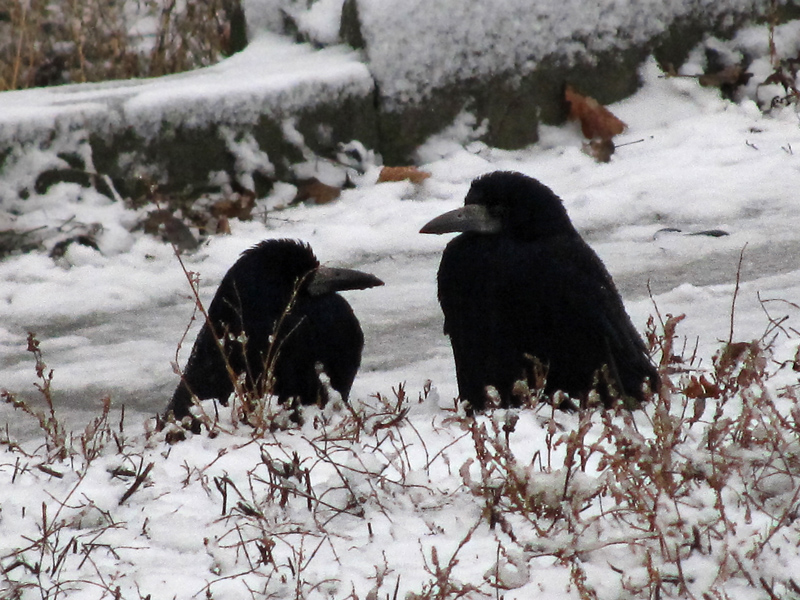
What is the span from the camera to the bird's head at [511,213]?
4145mm

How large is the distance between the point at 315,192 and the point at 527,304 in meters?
3.22

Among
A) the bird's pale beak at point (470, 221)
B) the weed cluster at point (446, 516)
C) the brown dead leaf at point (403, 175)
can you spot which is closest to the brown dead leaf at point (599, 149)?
the brown dead leaf at point (403, 175)

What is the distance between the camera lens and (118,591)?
2.46m

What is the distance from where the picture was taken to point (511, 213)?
13.7 ft

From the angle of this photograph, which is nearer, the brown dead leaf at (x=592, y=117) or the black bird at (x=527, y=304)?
the black bird at (x=527, y=304)

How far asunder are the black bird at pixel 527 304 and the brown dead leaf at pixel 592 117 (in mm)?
3389

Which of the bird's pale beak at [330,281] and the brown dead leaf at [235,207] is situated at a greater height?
the bird's pale beak at [330,281]

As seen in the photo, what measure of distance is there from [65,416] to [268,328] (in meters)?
0.83

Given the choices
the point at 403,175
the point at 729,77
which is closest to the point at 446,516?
the point at 403,175

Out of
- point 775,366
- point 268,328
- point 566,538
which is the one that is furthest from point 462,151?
point 566,538

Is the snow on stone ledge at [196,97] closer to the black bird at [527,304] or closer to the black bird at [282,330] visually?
the black bird at [282,330]

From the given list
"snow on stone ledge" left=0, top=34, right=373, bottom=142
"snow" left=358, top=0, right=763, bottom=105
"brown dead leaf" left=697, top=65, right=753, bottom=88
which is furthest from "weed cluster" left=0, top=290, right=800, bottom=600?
"brown dead leaf" left=697, top=65, right=753, bottom=88

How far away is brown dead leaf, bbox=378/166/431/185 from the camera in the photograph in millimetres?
7031

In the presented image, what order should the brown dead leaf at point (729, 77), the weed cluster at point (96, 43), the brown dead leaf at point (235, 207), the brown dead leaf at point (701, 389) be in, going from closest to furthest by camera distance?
1. the brown dead leaf at point (701, 389)
2. the brown dead leaf at point (235, 207)
3. the brown dead leaf at point (729, 77)
4. the weed cluster at point (96, 43)
